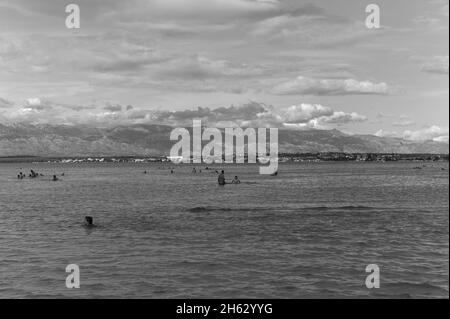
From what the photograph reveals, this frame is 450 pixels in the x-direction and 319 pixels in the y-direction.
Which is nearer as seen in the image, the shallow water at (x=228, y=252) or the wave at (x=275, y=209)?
the shallow water at (x=228, y=252)

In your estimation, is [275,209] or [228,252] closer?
[228,252]

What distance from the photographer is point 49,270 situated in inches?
1176

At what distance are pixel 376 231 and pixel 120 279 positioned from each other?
2240 cm

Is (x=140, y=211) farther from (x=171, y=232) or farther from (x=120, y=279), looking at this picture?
(x=120, y=279)

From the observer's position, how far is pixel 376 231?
41.9 m

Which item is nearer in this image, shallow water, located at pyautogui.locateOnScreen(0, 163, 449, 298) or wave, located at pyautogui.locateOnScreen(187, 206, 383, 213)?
shallow water, located at pyautogui.locateOnScreen(0, 163, 449, 298)
